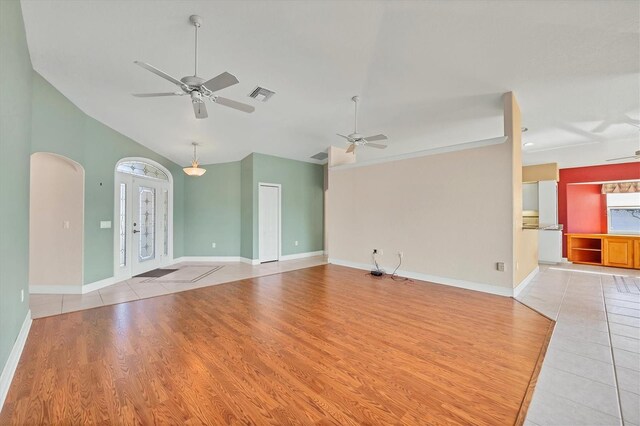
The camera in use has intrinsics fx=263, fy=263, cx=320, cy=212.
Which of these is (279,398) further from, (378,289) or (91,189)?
(91,189)

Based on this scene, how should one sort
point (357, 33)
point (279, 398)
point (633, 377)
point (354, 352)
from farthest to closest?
point (357, 33) → point (354, 352) → point (633, 377) → point (279, 398)

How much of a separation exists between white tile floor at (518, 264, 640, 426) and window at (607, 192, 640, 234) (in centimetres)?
303

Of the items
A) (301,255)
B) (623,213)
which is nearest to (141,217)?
(301,255)

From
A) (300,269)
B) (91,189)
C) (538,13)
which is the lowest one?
(300,269)

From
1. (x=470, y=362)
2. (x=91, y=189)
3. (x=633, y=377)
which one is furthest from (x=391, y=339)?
(x=91, y=189)

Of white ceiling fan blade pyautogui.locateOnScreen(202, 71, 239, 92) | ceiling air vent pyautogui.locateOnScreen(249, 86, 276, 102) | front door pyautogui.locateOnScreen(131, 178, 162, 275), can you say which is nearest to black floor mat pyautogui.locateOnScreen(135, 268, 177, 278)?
front door pyautogui.locateOnScreen(131, 178, 162, 275)

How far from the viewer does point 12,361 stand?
6.98ft

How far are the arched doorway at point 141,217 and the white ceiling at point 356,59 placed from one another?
0.99m

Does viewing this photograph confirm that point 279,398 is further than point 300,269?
No

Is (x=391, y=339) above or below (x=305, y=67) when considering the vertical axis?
below

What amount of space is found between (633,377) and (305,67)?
4193mm

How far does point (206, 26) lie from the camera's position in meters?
2.60

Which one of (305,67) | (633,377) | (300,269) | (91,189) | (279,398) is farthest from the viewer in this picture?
(300,269)

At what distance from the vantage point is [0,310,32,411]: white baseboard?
1.82 m
